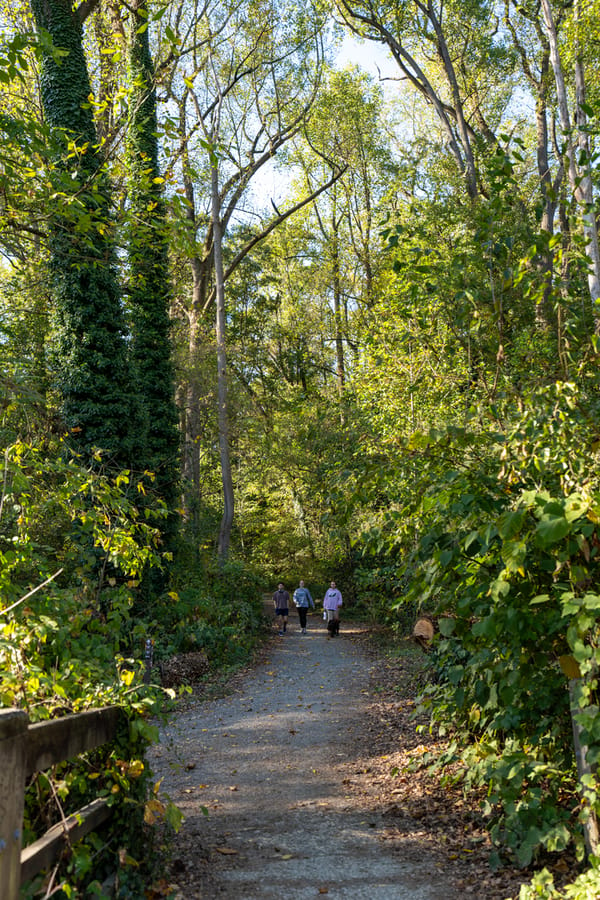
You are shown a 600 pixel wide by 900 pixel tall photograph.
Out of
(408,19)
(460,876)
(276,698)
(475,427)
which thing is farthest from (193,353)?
(460,876)

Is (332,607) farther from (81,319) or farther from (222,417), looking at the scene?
(81,319)

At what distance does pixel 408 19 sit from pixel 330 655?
1898cm

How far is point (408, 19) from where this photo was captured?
22.8m

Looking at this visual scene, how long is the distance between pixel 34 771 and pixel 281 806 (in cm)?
454

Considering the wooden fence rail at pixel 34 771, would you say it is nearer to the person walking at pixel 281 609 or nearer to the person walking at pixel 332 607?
the person walking at pixel 332 607

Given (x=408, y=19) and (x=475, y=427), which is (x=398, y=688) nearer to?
(x=475, y=427)

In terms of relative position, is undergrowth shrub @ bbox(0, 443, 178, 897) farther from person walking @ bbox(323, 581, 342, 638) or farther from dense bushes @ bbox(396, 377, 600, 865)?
person walking @ bbox(323, 581, 342, 638)

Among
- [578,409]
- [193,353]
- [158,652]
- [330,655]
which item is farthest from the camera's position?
[193,353]

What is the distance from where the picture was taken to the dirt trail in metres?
4.77

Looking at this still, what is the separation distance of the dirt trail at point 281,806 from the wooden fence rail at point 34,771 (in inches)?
54.8

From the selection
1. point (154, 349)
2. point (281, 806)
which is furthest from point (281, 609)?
point (281, 806)

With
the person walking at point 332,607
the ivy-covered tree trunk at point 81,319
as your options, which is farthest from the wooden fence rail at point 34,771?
the person walking at point 332,607

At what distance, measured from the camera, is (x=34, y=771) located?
2645mm

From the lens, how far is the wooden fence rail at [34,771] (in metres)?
2.31
